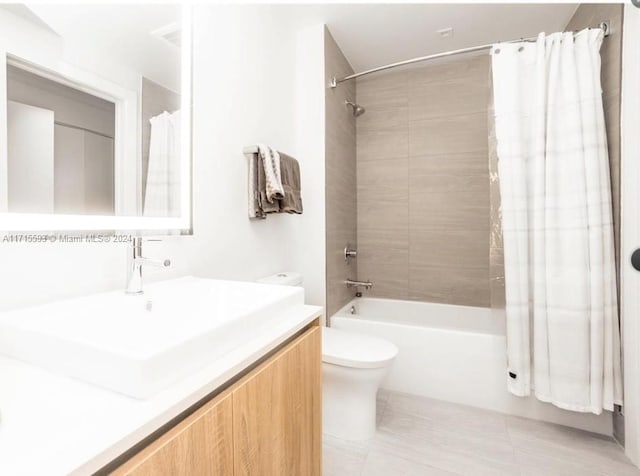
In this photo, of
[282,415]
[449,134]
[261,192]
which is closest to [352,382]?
[282,415]

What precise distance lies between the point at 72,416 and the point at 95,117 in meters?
0.88

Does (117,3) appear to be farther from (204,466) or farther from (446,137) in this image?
(446,137)

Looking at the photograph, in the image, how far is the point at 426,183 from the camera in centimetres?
255

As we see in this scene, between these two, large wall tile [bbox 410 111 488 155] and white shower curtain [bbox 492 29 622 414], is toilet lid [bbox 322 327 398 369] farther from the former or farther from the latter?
Result: large wall tile [bbox 410 111 488 155]

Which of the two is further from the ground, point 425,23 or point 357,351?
point 425,23

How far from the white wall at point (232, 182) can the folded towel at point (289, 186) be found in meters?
0.18

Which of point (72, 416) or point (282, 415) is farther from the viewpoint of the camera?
point (282, 415)

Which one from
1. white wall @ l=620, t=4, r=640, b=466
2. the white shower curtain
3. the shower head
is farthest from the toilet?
the shower head

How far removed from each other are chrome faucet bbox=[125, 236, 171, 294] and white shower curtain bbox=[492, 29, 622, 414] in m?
1.62

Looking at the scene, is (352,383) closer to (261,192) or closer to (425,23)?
(261,192)

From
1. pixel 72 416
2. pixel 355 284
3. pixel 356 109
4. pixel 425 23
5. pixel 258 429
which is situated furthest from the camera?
pixel 356 109

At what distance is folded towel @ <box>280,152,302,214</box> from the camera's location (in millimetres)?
1681

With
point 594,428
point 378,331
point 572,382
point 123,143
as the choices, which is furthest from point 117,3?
point 594,428

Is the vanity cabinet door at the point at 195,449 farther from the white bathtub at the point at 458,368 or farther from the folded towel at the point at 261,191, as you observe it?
the white bathtub at the point at 458,368
